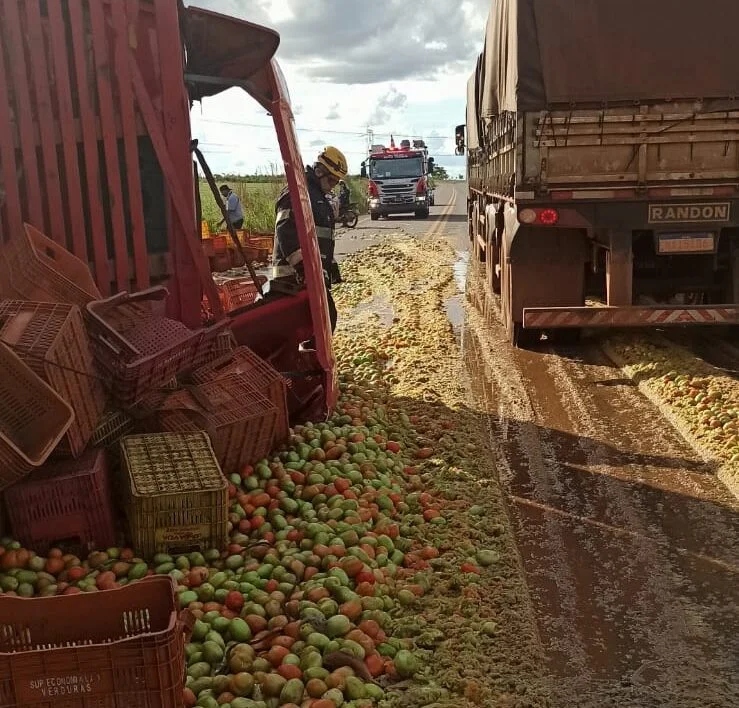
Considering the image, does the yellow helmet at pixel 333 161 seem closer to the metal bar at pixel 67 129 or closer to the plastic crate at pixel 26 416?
the metal bar at pixel 67 129

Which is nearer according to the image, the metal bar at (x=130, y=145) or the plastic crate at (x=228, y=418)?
Result: the plastic crate at (x=228, y=418)

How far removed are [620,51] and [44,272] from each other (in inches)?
236

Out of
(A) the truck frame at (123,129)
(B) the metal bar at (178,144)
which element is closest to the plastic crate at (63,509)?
(A) the truck frame at (123,129)

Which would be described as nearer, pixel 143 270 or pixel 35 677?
pixel 35 677

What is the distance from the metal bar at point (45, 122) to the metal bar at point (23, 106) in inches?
2.2

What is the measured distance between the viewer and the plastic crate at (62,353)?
4758 mm

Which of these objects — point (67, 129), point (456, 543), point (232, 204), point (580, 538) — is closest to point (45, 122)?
point (67, 129)

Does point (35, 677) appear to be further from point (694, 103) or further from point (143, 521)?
point (694, 103)

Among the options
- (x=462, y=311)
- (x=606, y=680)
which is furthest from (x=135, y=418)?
(x=462, y=311)

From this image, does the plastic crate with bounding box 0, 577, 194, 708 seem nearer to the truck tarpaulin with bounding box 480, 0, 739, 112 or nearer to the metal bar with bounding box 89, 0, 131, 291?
the metal bar with bounding box 89, 0, 131, 291

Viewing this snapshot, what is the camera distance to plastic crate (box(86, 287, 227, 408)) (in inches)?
205

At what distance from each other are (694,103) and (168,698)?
7.65 metres

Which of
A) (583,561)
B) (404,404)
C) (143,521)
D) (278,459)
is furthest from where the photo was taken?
(404,404)

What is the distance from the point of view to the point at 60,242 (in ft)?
20.2
